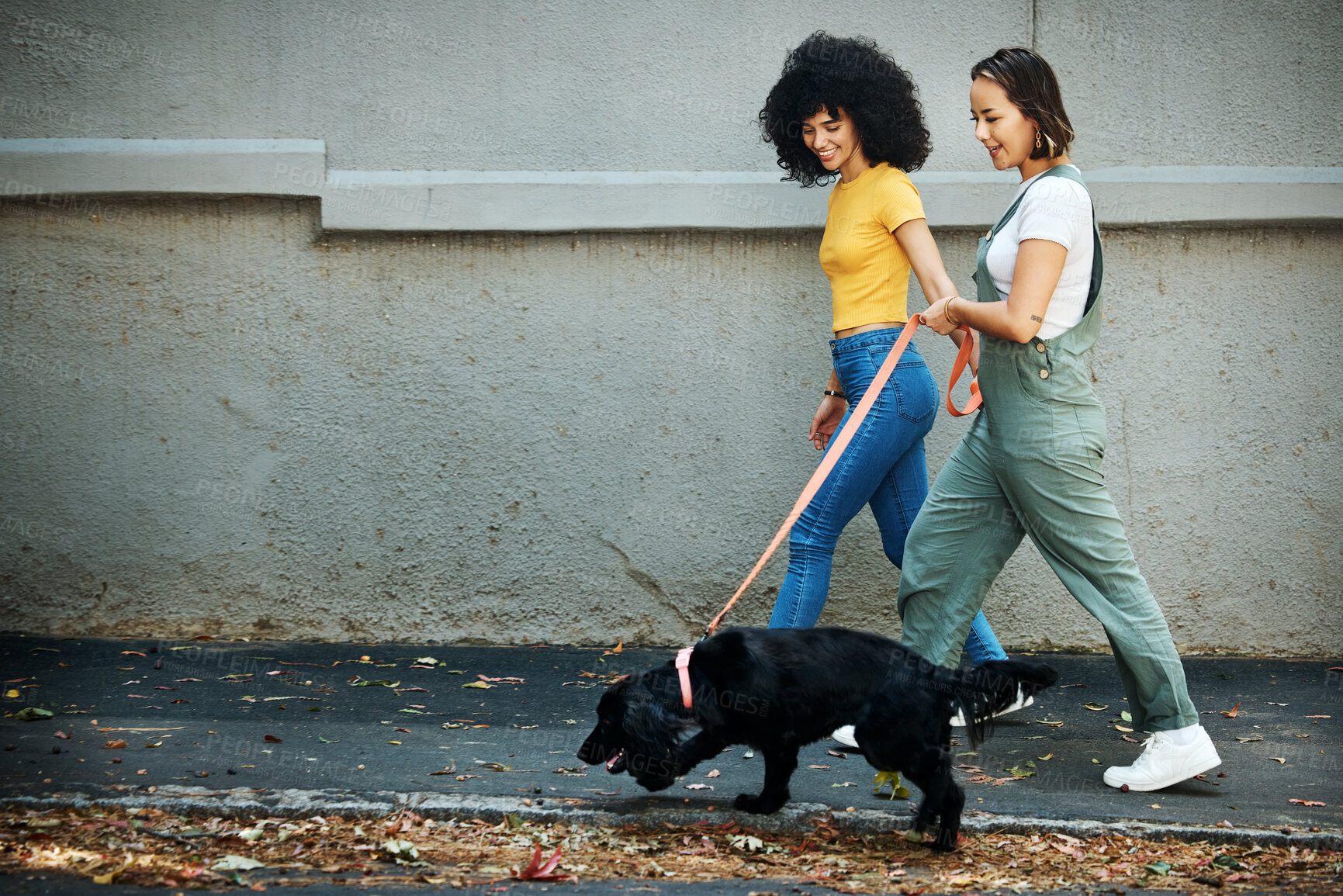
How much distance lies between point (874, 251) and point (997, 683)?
1651 mm

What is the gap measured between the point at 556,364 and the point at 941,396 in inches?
73.1

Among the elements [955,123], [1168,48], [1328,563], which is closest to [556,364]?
[955,123]

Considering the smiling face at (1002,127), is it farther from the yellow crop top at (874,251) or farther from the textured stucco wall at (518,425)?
the textured stucco wall at (518,425)

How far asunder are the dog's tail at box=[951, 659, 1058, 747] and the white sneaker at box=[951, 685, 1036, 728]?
0.02 m

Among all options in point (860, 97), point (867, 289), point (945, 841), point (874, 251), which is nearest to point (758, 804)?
point (945, 841)

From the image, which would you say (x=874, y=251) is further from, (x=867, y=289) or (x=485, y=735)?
(x=485, y=735)

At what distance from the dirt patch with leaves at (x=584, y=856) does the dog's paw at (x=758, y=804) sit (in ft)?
0.26

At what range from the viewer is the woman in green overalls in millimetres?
3352

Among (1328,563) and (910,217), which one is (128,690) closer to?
(910,217)

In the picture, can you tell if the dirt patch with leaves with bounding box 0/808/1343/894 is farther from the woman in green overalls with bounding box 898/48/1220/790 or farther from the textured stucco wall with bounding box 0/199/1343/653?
the textured stucco wall with bounding box 0/199/1343/653

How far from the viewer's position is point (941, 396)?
202 inches

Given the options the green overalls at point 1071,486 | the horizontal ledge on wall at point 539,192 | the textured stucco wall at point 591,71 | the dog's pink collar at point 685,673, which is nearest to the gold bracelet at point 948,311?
the green overalls at point 1071,486

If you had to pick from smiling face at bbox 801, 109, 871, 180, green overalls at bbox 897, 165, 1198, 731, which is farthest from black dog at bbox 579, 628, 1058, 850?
smiling face at bbox 801, 109, 871, 180

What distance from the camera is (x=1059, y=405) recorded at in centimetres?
339
